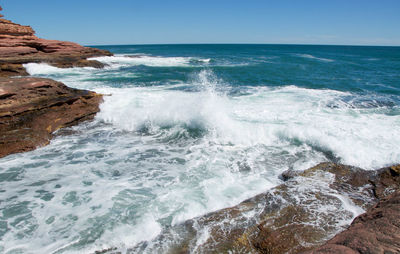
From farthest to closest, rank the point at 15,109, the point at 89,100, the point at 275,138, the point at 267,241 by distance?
the point at 89,100 → the point at 275,138 → the point at 15,109 → the point at 267,241

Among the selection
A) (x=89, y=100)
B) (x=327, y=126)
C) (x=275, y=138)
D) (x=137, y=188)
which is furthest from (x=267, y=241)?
(x=89, y=100)

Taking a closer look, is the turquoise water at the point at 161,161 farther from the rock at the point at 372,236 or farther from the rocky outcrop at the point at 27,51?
the rocky outcrop at the point at 27,51

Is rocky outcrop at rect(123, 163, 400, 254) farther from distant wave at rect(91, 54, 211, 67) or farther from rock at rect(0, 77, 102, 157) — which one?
distant wave at rect(91, 54, 211, 67)

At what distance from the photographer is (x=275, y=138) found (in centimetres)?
670

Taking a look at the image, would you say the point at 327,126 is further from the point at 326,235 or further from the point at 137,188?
the point at 137,188

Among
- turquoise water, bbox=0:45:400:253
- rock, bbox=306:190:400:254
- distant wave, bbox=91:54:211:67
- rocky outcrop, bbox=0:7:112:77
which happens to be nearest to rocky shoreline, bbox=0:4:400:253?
rock, bbox=306:190:400:254

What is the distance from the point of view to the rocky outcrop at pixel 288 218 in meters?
3.04

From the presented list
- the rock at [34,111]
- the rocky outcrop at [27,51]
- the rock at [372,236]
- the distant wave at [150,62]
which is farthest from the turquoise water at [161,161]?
the distant wave at [150,62]

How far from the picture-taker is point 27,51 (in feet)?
68.3

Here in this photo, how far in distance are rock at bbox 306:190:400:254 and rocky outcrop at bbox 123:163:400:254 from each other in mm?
33

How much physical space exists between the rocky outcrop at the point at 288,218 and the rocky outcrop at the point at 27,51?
18497 millimetres

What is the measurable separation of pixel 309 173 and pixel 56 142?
19.7 feet

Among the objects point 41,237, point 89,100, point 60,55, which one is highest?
point 60,55

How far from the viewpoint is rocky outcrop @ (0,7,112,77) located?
1827 centimetres
